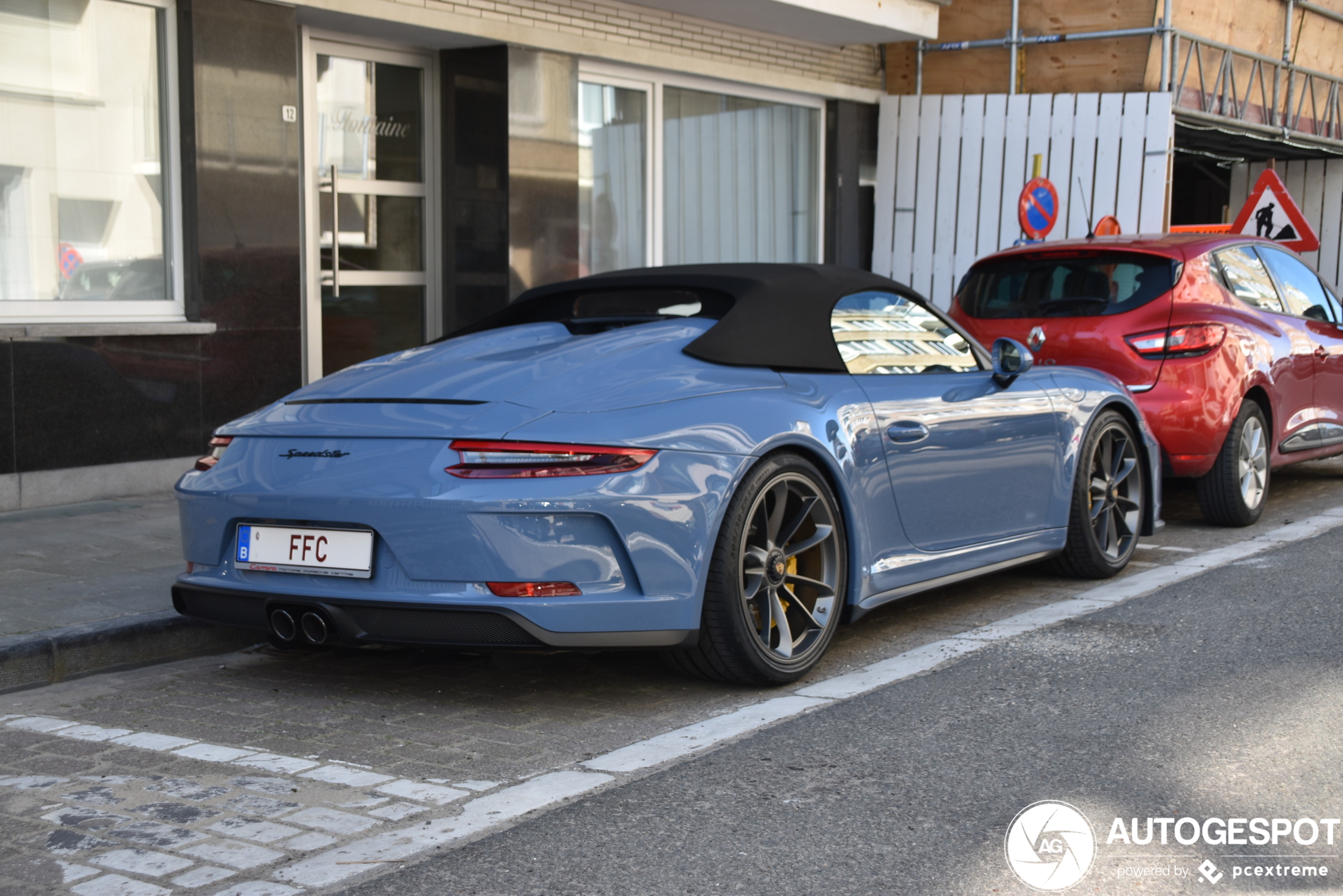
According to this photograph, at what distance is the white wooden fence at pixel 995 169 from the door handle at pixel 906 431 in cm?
931

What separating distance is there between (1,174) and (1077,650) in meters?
6.24

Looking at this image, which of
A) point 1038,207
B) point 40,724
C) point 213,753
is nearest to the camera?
point 213,753

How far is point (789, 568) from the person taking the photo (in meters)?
4.71

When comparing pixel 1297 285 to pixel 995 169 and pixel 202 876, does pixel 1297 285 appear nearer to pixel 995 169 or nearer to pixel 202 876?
pixel 995 169

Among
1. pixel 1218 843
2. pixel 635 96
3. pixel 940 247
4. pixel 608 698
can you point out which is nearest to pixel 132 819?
pixel 608 698

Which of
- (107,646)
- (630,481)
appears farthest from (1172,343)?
(107,646)

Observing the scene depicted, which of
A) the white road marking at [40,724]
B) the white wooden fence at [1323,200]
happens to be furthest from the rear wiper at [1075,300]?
the white wooden fence at [1323,200]

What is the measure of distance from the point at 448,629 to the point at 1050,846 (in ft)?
5.69

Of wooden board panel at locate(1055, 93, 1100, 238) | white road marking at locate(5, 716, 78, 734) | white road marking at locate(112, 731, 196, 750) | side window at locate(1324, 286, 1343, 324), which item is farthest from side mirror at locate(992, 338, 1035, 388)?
wooden board panel at locate(1055, 93, 1100, 238)

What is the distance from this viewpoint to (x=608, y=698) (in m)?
4.60

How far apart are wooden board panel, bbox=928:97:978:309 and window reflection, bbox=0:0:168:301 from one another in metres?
8.02

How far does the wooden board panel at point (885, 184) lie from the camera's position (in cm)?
1463

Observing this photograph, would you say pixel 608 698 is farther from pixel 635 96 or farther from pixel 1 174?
pixel 635 96

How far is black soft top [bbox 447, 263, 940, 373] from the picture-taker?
15.8 feet
